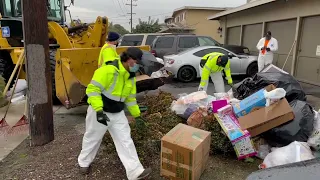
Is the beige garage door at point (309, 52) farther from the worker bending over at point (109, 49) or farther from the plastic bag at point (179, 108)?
the worker bending over at point (109, 49)

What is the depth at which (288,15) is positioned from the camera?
1098cm

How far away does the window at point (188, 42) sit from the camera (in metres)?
11.9

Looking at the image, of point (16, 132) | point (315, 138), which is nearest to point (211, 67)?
point (315, 138)

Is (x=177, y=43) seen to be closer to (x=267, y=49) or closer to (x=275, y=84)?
(x=267, y=49)

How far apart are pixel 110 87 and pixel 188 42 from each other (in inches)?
358

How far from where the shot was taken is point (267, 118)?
396 cm

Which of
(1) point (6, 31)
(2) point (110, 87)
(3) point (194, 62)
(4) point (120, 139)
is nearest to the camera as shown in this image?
(2) point (110, 87)

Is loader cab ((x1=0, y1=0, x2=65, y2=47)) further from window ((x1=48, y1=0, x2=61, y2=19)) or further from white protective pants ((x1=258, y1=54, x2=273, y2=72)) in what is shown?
white protective pants ((x1=258, y1=54, x2=273, y2=72))

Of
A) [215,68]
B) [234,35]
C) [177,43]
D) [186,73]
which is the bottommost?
[186,73]

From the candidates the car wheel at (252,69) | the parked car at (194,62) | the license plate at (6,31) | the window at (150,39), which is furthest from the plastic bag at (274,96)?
the window at (150,39)

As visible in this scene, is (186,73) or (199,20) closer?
(186,73)

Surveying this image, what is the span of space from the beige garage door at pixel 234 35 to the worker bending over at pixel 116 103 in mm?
13755

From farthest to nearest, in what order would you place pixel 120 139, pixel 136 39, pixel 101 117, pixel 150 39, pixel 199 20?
pixel 199 20 → pixel 150 39 → pixel 136 39 → pixel 120 139 → pixel 101 117

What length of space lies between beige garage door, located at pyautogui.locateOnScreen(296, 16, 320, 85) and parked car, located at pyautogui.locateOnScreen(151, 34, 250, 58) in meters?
2.10
